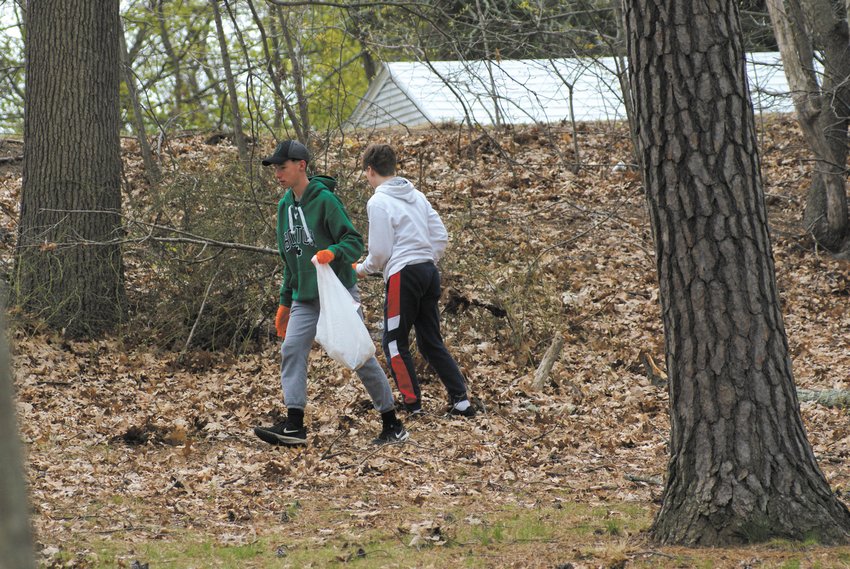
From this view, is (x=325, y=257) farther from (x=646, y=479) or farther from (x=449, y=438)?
(x=646, y=479)

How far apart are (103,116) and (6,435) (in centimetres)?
854

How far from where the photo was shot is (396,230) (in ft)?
22.0

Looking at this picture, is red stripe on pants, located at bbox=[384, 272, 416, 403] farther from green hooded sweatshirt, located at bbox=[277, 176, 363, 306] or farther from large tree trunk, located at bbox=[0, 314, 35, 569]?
large tree trunk, located at bbox=[0, 314, 35, 569]

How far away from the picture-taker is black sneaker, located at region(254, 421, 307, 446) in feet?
20.4

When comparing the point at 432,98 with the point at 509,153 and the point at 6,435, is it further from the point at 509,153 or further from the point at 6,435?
the point at 6,435

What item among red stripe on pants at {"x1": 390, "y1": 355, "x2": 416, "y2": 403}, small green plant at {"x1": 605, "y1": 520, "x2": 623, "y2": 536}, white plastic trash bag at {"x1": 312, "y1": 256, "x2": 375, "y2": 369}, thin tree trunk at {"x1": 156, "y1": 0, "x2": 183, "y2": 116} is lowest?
small green plant at {"x1": 605, "y1": 520, "x2": 623, "y2": 536}

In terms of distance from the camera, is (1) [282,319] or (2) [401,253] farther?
(2) [401,253]

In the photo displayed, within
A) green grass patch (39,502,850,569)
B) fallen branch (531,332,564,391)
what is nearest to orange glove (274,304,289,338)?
green grass patch (39,502,850,569)

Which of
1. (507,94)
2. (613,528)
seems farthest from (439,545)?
(507,94)

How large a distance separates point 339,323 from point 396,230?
1.03 m

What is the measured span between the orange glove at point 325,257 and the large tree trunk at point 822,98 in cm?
755

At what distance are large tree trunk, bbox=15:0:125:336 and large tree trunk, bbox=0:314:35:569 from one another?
794 cm

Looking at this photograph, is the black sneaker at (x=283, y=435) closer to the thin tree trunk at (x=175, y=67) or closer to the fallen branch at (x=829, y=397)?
the fallen branch at (x=829, y=397)

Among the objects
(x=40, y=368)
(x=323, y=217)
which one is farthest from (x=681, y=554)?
(x=40, y=368)
